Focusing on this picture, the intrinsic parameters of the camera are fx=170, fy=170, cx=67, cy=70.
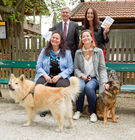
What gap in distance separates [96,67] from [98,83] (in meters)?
0.35

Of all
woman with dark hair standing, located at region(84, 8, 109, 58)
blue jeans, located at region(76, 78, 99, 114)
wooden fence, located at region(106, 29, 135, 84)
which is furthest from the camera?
wooden fence, located at region(106, 29, 135, 84)

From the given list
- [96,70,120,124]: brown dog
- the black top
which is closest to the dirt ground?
[96,70,120,124]: brown dog

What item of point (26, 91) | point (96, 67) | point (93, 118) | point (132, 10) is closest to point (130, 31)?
point (132, 10)

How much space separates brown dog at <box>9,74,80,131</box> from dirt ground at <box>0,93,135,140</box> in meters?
0.21

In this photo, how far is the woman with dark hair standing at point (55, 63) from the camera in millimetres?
3564

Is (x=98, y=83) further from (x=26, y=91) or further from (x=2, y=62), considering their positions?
(x=2, y=62)

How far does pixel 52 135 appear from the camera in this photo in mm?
2812

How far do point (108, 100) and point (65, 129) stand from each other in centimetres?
100

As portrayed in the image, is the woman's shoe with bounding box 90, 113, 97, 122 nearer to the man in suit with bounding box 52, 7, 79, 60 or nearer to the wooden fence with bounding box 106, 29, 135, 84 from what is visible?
the man in suit with bounding box 52, 7, 79, 60

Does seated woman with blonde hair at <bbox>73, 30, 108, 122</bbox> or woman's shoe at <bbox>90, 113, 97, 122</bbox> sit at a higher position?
seated woman with blonde hair at <bbox>73, 30, 108, 122</bbox>

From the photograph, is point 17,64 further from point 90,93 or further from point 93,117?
point 93,117

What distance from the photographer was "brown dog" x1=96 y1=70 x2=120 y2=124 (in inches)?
127

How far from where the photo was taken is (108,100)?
3324mm

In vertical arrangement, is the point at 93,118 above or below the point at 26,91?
below
